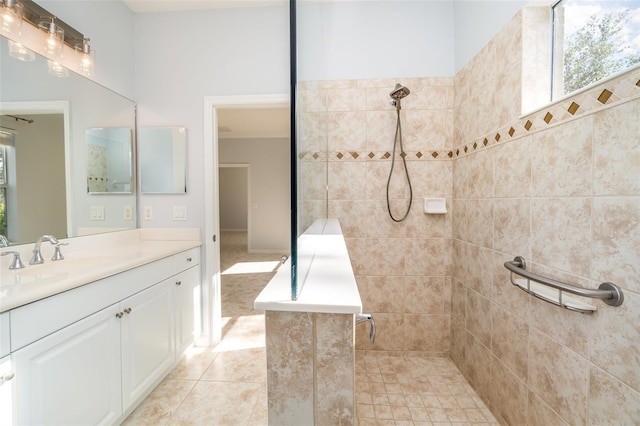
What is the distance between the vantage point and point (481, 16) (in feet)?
5.05

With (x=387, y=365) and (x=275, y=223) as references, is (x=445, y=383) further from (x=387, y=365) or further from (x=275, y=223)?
(x=275, y=223)

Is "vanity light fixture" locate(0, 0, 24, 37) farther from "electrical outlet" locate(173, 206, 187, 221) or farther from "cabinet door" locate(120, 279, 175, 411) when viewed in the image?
"cabinet door" locate(120, 279, 175, 411)

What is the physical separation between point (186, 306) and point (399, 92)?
7.24ft

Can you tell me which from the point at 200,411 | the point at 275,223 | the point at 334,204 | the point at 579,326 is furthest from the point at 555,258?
the point at 275,223

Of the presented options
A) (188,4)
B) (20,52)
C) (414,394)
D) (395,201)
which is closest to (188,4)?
(188,4)

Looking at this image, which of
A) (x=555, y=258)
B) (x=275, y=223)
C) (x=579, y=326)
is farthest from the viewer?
(x=275, y=223)

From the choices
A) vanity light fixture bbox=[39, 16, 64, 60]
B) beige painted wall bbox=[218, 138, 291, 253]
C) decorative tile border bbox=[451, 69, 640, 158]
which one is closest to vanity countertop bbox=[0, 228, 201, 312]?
vanity light fixture bbox=[39, 16, 64, 60]

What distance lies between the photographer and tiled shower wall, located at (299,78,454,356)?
1.92m

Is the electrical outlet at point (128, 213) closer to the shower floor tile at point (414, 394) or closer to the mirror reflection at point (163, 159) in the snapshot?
the mirror reflection at point (163, 159)

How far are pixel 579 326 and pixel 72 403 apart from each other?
204 cm

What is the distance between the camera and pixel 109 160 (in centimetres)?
189

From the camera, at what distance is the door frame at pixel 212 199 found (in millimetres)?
2041

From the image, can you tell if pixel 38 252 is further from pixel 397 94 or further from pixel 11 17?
pixel 397 94

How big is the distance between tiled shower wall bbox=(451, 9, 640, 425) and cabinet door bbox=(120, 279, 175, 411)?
2.01 metres
